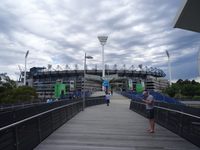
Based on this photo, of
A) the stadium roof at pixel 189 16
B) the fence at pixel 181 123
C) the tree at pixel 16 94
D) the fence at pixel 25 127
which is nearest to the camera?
the fence at pixel 25 127

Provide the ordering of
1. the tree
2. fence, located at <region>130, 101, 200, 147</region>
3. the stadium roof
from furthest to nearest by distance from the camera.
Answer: the tree
the stadium roof
fence, located at <region>130, 101, 200, 147</region>

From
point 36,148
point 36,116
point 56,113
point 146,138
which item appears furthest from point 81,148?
point 56,113

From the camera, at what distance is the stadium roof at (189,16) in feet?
30.8

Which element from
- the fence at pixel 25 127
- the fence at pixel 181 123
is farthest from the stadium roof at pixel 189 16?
the fence at pixel 25 127

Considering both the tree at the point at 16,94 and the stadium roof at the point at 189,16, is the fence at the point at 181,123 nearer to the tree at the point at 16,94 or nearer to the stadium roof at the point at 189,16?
the stadium roof at the point at 189,16

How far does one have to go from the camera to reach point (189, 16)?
10.5 meters

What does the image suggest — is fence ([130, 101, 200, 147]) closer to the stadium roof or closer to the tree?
the stadium roof

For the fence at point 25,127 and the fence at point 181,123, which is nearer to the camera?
the fence at point 25,127

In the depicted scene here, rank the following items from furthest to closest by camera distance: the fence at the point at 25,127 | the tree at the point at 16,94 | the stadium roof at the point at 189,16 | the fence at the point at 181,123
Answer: the tree at the point at 16,94
the stadium roof at the point at 189,16
the fence at the point at 181,123
the fence at the point at 25,127

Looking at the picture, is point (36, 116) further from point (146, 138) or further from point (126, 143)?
point (146, 138)

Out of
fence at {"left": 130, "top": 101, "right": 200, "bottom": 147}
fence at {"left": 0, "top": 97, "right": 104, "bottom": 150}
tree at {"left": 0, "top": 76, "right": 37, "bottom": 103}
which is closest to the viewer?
fence at {"left": 0, "top": 97, "right": 104, "bottom": 150}

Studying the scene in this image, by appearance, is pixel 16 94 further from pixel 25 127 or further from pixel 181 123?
pixel 25 127

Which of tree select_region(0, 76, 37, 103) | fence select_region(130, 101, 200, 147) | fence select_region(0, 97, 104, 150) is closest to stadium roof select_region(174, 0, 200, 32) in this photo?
fence select_region(130, 101, 200, 147)

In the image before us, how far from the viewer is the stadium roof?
9.38 m
